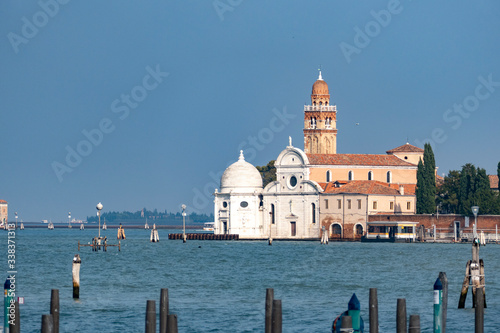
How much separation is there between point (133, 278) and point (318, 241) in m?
53.7

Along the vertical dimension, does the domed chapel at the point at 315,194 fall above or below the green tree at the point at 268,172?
below

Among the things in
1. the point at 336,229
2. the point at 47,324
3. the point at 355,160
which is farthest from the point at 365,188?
the point at 47,324

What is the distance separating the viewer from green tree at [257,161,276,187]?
126569mm

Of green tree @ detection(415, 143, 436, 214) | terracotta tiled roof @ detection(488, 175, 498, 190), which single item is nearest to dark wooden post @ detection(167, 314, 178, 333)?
green tree @ detection(415, 143, 436, 214)

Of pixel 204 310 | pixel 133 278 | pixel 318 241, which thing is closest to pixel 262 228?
pixel 318 241

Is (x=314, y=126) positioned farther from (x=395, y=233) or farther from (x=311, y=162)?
(x=395, y=233)

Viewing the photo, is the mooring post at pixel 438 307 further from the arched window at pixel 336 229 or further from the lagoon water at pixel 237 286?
the arched window at pixel 336 229

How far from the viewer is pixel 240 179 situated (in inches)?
4235

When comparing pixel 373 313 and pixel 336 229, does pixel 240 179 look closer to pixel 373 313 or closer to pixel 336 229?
pixel 336 229

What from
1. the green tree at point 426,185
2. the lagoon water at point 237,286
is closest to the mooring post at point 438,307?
the lagoon water at point 237,286

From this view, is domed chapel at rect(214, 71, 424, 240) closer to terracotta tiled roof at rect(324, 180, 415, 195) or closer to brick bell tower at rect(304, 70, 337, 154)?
terracotta tiled roof at rect(324, 180, 415, 195)

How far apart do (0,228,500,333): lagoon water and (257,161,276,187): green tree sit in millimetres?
54109

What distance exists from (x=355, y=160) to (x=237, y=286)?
6270 centimetres

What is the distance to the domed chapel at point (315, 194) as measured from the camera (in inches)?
3912
